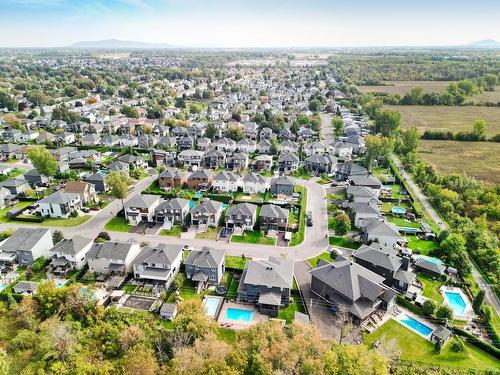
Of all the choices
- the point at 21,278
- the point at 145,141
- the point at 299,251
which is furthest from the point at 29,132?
the point at 299,251

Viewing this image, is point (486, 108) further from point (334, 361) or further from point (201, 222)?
point (334, 361)

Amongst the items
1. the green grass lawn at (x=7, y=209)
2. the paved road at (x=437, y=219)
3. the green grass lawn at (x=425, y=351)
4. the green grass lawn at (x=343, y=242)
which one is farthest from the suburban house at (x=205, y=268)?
the green grass lawn at (x=7, y=209)

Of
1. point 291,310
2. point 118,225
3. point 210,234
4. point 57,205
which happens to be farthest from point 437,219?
point 57,205

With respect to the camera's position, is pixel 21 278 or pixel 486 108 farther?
pixel 486 108

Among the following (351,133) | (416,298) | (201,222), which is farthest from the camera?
(351,133)

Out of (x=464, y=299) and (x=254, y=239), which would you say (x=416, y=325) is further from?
(x=254, y=239)

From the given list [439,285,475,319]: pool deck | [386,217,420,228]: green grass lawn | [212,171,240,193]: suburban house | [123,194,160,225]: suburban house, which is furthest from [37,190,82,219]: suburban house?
[439,285,475,319]: pool deck

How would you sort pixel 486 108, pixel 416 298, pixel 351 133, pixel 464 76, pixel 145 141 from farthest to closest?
pixel 464 76
pixel 486 108
pixel 351 133
pixel 145 141
pixel 416 298
